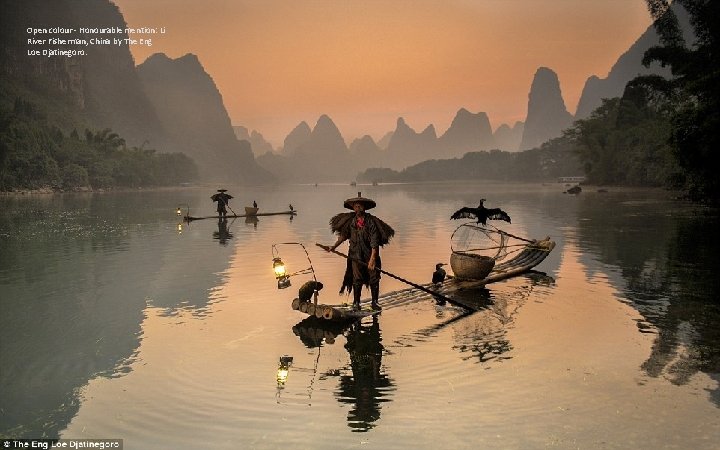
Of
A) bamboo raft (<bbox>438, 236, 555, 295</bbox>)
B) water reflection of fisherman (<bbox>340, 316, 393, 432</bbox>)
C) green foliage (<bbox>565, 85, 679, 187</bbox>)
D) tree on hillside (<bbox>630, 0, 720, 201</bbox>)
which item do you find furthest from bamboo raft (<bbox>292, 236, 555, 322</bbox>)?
green foliage (<bbox>565, 85, 679, 187</bbox>)

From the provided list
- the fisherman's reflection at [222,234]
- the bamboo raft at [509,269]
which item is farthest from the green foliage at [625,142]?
the bamboo raft at [509,269]

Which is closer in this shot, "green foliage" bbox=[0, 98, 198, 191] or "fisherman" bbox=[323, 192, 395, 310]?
"fisherman" bbox=[323, 192, 395, 310]

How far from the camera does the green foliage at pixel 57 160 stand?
115m

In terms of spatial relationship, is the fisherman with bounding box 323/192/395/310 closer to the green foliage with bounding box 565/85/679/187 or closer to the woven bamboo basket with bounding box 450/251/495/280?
the woven bamboo basket with bounding box 450/251/495/280

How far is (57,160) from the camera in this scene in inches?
5261

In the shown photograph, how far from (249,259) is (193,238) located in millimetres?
11458

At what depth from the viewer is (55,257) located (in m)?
28.2

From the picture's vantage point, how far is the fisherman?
1434 centimetres

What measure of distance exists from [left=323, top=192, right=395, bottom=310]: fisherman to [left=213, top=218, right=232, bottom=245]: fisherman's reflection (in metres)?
20.5

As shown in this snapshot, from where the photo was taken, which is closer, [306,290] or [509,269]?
[306,290]

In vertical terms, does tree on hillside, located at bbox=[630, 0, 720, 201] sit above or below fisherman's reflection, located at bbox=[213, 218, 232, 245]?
above

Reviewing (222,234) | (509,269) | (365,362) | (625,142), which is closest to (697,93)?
(509,269)

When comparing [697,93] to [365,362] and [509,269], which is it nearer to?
[509,269]

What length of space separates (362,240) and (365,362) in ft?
12.2
